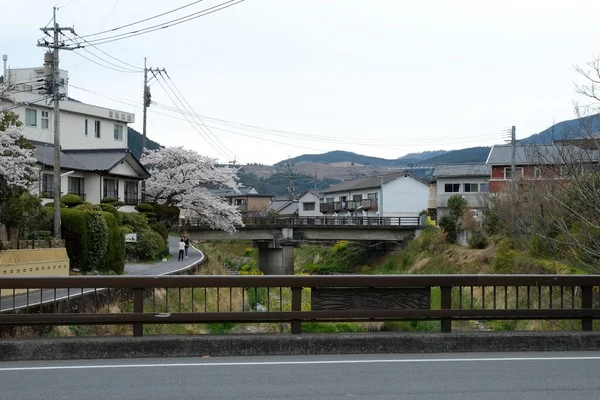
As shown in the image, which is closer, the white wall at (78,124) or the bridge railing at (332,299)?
the bridge railing at (332,299)

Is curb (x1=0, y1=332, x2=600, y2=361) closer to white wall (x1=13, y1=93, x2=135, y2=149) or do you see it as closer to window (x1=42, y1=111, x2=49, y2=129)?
white wall (x1=13, y1=93, x2=135, y2=149)

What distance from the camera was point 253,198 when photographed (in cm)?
12950

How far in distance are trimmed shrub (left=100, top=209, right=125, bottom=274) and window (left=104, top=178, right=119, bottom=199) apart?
51.3 ft

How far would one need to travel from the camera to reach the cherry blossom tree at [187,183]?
54.9 metres

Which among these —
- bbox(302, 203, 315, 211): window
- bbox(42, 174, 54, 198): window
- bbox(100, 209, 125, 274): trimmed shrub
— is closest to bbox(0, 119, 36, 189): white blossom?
bbox(100, 209, 125, 274): trimmed shrub

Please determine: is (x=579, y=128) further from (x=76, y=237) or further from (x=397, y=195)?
(x=397, y=195)

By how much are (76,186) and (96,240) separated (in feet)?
56.4

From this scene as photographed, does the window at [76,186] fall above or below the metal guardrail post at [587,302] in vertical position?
above

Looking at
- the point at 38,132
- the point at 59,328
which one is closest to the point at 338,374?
the point at 59,328

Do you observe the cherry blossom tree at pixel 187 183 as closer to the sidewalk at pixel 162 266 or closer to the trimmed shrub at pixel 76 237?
the sidewalk at pixel 162 266

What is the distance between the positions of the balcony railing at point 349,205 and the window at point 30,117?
134 ft

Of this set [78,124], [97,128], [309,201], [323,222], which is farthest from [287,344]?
[309,201]

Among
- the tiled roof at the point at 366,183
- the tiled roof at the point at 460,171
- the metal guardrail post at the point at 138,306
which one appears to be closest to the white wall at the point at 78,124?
the tiled roof at the point at 460,171

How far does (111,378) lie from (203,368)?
1087 mm
